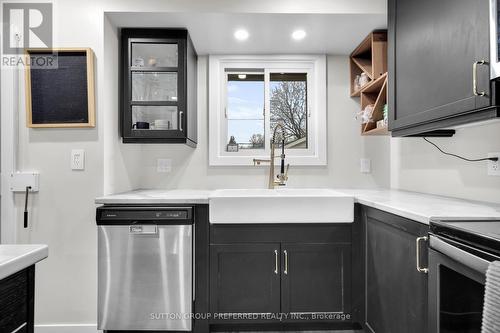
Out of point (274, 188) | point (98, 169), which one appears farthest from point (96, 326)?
point (274, 188)

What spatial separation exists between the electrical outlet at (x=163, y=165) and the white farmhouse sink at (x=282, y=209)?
34.6 inches

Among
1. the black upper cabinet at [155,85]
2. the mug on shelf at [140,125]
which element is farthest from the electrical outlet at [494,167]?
the mug on shelf at [140,125]

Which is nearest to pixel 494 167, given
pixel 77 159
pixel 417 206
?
pixel 417 206

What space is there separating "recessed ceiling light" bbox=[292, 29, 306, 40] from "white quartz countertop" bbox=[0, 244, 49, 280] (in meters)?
2.04

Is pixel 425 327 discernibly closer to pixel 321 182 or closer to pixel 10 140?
pixel 321 182

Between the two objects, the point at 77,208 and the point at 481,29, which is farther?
the point at 77,208

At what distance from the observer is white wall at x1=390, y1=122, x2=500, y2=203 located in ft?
5.06

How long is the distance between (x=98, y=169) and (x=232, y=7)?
1.37m

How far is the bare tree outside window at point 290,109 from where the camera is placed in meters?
2.66

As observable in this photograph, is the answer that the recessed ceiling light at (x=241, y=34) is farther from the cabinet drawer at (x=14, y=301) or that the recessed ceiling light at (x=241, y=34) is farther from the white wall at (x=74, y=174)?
the cabinet drawer at (x=14, y=301)

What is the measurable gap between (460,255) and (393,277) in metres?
0.57

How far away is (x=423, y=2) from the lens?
144 centimetres

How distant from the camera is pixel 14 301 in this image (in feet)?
2.28

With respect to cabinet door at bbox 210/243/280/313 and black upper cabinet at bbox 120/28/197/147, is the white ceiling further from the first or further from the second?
cabinet door at bbox 210/243/280/313
